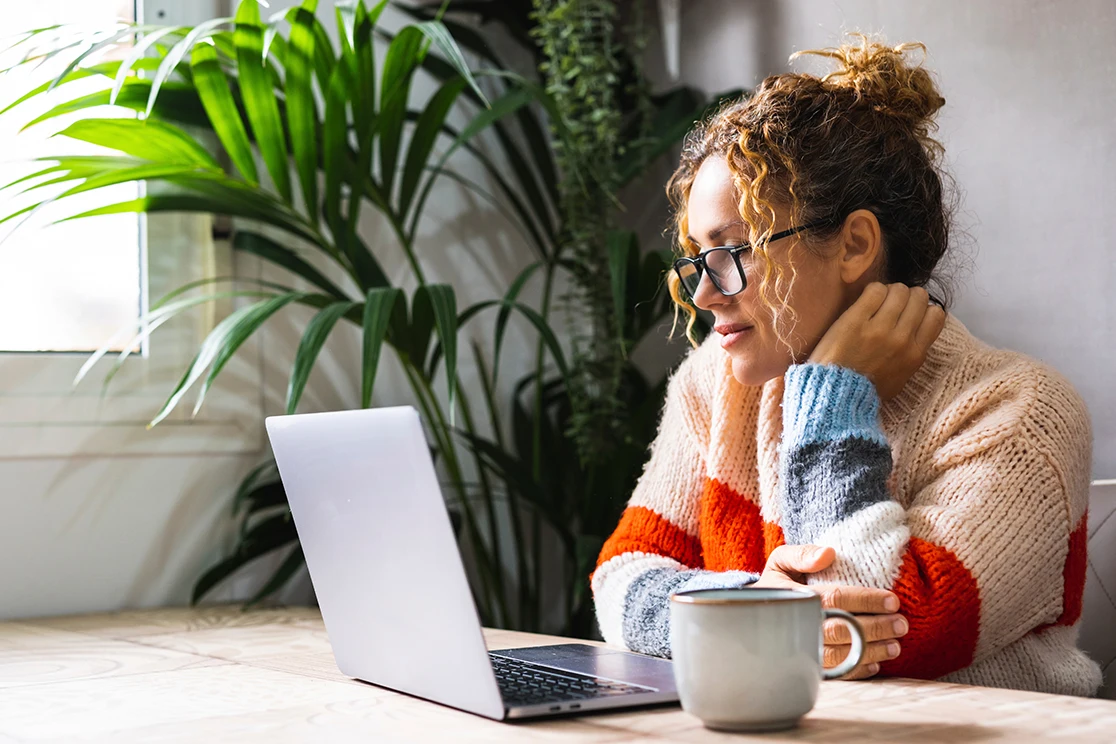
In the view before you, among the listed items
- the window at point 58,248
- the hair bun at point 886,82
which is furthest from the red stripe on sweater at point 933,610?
the window at point 58,248

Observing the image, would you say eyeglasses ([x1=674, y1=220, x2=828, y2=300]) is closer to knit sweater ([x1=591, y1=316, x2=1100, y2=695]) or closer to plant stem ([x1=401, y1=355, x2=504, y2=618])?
knit sweater ([x1=591, y1=316, x2=1100, y2=695])

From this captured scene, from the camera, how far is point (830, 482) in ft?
3.55

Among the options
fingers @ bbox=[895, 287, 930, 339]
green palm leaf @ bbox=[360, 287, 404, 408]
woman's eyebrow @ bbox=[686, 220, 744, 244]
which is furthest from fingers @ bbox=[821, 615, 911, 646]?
green palm leaf @ bbox=[360, 287, 404, 408]

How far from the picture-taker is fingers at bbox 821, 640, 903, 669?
96 centimetres

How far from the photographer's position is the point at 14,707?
926 millimetres

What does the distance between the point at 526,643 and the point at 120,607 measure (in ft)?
3.11

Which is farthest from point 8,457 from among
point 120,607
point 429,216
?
point 429,216

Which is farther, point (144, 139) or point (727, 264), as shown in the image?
point (144, 139)

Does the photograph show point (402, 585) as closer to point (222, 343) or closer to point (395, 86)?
Answer: point (222, 343)

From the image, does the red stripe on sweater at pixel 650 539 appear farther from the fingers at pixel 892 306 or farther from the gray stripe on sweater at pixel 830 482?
the fingers at pixel 892 306

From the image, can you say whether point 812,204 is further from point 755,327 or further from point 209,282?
point 209,282

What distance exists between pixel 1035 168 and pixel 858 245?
1.67 ft

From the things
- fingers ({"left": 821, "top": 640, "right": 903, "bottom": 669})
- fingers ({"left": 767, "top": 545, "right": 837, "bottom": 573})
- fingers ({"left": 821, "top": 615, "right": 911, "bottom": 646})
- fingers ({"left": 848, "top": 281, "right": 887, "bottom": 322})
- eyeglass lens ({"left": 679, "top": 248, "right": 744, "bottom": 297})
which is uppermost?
eyeglass lens ({"left": 679, "top": 248, "right": 744, "bottom": 297})

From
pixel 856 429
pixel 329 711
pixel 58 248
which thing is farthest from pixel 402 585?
pixel 58 248
